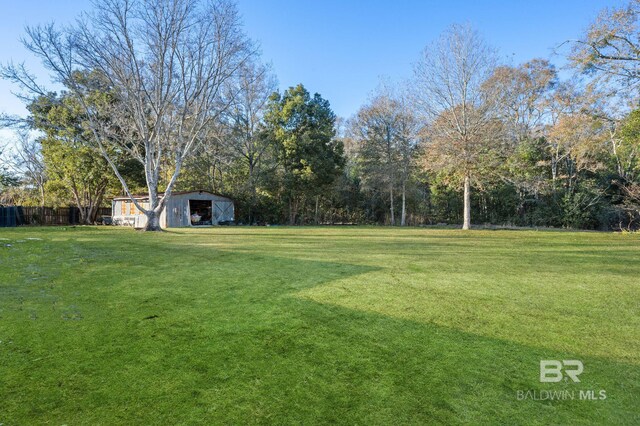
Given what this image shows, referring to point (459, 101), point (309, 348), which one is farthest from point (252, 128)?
point (309, 348)

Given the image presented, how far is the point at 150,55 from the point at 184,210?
36.6 feet

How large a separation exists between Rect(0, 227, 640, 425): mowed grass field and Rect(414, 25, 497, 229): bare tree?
14912mm

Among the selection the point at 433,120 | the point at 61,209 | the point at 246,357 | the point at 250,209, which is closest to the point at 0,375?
the point at 246,357

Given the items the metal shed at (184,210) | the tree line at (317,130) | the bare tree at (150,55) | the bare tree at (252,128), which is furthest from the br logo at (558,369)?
the bare tree at (252,128)

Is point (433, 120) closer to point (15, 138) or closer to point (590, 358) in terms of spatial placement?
point (590, 358)

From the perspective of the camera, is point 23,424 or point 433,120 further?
point 433,120

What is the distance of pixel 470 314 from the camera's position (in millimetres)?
3297

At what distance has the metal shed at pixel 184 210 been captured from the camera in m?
23.8

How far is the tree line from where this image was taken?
14828mm

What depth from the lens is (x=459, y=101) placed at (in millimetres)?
20016

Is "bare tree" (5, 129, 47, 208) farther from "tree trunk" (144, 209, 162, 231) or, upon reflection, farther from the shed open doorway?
"tree trunk" (144, 209, 162, 231)

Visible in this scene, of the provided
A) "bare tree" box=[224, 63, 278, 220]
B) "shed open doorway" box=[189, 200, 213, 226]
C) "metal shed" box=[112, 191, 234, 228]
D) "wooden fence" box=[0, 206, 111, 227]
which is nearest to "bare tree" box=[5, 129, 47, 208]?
"wooden fence" box=[0, 206, 111, 227]

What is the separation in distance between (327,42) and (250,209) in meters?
14.4

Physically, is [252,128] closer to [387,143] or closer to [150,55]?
[387,143]
